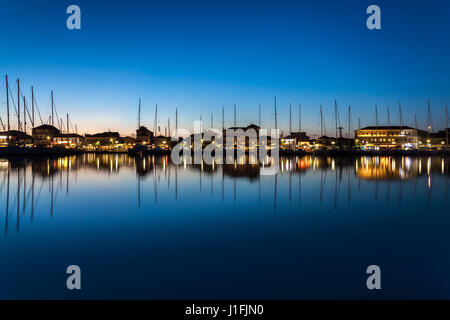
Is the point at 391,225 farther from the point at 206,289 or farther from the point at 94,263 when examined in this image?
the point at 94,263

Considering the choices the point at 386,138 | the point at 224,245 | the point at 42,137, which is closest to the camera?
the point at 224,245

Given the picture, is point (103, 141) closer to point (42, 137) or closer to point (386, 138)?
point (42, 137)

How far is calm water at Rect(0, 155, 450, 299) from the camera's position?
5.38 metres

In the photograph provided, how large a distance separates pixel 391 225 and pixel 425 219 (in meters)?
1.85

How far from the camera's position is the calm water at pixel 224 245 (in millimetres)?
5383

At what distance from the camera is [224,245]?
7.69 metres

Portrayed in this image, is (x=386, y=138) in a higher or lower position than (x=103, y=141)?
lower

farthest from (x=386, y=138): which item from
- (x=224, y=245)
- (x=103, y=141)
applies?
(x=224, y=245)

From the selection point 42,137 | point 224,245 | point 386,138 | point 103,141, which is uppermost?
point 42,137

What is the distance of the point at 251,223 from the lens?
9891 mm

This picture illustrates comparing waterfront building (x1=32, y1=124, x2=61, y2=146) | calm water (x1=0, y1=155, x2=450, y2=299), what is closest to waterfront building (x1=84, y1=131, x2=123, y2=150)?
waterfront building (x1=32, y1=124, x2=61, y2=146)

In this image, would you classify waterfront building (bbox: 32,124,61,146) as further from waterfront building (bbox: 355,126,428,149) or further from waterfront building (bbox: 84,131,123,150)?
waterfront building (bbox: 355,126,428,149)

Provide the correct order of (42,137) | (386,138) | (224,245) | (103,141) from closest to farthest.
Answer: (224,245) → (42,137) → (386,138) → (103,141)

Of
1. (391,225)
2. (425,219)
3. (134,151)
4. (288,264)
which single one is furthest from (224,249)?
(134,151)
